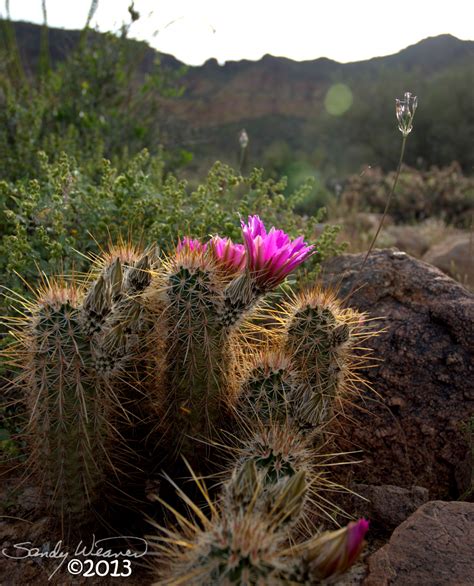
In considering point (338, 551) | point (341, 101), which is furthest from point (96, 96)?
point (341, 101)

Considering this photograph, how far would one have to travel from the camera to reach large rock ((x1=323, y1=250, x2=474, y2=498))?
107 inches

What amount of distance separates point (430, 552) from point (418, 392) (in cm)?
104

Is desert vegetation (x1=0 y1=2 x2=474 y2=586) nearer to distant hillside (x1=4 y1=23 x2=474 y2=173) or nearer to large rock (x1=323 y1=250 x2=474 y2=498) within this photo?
large rock (x1=323 y1=250 x2=474 y2=498)

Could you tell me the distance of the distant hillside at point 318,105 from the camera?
18.9 metres

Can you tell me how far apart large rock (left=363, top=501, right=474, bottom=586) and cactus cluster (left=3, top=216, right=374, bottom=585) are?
268 millimetres

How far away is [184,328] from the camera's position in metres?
1.96

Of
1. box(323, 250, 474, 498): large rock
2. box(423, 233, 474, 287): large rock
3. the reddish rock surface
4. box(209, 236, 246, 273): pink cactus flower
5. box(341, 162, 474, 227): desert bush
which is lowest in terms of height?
box(341, 162, 474, 227): desert bush

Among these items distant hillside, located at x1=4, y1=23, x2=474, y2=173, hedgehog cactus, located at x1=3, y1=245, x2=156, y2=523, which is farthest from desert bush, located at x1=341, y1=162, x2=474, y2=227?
hedgehog cactus, located at x1=3, y1=245, x2=156, y2=523

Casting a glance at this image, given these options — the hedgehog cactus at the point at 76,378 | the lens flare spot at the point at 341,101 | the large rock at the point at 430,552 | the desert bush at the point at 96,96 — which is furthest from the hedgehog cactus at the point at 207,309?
the lens flare spot at the point at 341,101

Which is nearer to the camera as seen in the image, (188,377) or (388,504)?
(188,377)

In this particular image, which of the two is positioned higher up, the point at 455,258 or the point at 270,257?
the point at 270,257

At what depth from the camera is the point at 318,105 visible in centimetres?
3572

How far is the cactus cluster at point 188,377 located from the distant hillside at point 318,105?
303 cm

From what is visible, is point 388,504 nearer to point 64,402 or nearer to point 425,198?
point 64,402
